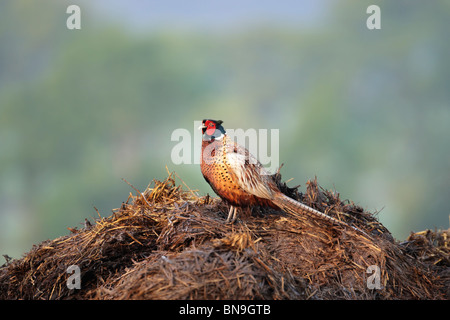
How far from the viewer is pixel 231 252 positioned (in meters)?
3.89

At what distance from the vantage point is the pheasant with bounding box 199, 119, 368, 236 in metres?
5.33

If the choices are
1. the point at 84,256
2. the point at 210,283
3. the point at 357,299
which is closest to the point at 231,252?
the point at 210,283

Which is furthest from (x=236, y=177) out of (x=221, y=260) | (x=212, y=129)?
(x=221, y=260)

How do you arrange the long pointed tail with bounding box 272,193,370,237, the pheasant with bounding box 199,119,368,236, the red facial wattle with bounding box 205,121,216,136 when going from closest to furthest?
the long pointed tail with bounding box 272,193,370,237
the pheasant with bounding box 199,119,368,236
the red facial wattle with bounding box 205,121,216,136

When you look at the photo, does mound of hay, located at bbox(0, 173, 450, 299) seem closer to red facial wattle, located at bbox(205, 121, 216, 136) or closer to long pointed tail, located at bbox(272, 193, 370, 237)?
long pointed tail, located at bbox(272, 193, 370, 237)

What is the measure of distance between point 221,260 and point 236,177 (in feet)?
5.66

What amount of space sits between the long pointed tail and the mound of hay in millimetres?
78

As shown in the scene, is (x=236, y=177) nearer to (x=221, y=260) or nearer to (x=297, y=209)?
(x=297, y=209)

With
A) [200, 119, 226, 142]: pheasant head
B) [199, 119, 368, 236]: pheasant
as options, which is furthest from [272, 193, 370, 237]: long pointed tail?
[200, 119, 226, 142]: pheasant head

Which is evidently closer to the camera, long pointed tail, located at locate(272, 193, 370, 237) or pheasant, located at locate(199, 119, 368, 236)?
long pointed tail, located at locate(272, 193, 370, 237)
